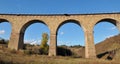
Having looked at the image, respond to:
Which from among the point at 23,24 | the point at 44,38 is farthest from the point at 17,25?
the point at 44,38

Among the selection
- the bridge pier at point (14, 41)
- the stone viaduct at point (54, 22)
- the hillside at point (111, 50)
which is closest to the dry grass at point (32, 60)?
the stone viaduct at point (54, 22)

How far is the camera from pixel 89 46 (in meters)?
30.3

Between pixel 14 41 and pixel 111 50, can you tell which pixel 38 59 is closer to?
pixel 14 41

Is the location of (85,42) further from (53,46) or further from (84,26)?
(53,46)

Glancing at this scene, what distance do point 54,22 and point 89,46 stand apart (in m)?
6.98

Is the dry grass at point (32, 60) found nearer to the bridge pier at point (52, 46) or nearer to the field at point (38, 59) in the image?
the field at point (38, 59)

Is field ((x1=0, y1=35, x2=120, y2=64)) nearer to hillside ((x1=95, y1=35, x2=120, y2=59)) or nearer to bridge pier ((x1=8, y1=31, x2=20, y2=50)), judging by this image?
hillside ((x1=95, y1=35, x2=120, y2=59))

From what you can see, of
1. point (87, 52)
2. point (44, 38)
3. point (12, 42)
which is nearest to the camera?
point (87, 52)

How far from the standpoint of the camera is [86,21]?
31688 mm

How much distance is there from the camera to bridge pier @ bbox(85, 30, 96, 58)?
29.8 meters

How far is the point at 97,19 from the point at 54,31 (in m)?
7.24

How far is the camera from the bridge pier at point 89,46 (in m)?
29.8

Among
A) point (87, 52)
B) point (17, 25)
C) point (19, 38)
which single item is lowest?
point (87, 52)

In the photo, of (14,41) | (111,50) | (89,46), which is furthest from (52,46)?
(111,50)
